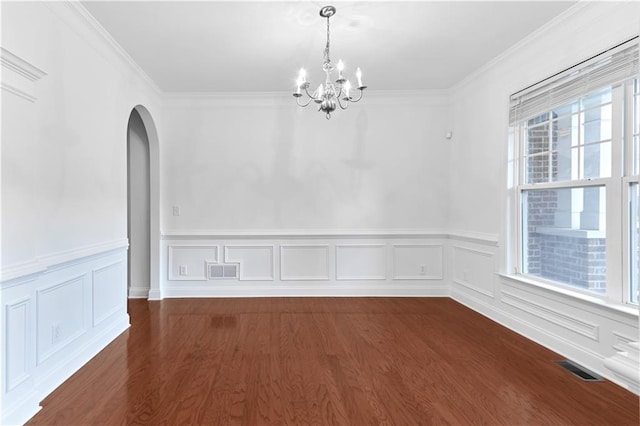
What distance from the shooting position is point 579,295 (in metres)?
2.83

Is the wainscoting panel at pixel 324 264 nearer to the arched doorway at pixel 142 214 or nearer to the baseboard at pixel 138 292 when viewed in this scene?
the arched doorway at pixel 142 214

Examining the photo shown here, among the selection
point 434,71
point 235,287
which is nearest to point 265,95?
point 434,71

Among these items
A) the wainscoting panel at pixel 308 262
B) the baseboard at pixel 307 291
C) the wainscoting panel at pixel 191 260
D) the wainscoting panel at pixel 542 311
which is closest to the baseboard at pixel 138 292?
the baseboard at pixel 307 291

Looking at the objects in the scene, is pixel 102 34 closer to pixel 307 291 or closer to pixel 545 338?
pixel 307 291

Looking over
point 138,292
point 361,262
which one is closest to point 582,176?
point 361,262

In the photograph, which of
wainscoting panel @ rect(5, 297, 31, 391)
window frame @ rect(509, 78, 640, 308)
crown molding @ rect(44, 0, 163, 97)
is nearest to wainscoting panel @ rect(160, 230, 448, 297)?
crown molding @ rect(44, 0, 163, 97)

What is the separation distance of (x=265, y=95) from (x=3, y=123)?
3275 millimetres

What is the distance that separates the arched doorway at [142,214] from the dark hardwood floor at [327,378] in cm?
115

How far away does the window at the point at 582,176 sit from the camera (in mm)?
2531

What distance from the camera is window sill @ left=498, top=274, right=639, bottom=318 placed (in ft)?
8.00

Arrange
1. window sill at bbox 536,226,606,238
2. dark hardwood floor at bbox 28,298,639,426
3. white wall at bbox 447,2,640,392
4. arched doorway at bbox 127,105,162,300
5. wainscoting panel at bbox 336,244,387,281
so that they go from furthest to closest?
wainscoting panel at bbox 336,244,387,281
arched doorway at bbox 127,105,162,300
window sill at bbox 536,226,606,238
white wall at bbox 447,2,640,392
dark hardwood floor at bbox 28,298,639,426

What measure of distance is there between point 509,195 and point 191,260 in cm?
411

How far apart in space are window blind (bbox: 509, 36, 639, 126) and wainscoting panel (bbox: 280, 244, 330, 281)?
2.86 m

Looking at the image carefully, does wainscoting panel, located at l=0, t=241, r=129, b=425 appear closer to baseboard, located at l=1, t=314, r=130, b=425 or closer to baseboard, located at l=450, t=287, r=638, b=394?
baseboard, located at l=1, t=314, r=130, b=425
